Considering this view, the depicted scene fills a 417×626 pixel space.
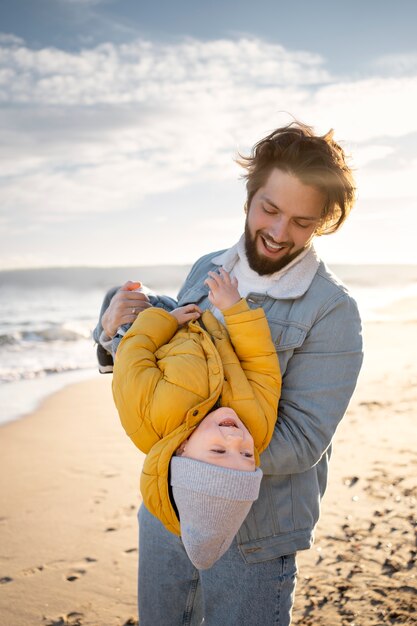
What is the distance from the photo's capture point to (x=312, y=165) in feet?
7.80

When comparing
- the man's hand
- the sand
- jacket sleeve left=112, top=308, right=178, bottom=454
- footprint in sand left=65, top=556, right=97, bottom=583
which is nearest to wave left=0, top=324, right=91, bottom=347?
the sand

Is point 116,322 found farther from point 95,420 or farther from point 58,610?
point 95,420

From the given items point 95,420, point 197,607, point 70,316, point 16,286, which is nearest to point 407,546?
point 197,607

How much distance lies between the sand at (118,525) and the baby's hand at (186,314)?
7.76ft

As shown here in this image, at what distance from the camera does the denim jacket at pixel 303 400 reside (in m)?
2.19

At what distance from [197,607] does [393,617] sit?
1723 millimetres

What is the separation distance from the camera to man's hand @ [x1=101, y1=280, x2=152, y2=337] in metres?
2.46

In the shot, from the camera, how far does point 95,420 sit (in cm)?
804

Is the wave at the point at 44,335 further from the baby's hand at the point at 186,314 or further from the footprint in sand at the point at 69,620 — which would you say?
the baby's hand at the point at 186,314

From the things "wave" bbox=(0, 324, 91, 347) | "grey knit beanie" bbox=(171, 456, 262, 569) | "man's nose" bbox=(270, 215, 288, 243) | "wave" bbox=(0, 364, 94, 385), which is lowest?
"wave" bbox=(0, 324, 91, 347)

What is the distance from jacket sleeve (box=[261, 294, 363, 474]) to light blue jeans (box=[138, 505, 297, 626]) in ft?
1.29

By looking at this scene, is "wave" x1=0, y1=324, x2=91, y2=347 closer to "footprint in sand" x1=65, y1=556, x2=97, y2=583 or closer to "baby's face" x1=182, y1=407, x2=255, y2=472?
"footprint in sand" x1=65, y1=556, x2=97, y2=583

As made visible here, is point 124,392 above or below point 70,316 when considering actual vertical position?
above

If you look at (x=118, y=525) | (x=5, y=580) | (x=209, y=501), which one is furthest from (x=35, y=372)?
(x=209, y=501)
